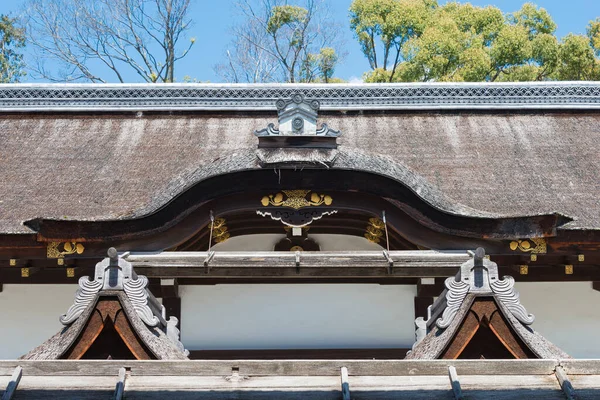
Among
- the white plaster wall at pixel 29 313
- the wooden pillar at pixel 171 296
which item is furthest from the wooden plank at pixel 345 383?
the white plaster wall at pixel 29 313

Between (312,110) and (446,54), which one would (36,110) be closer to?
(312,110)

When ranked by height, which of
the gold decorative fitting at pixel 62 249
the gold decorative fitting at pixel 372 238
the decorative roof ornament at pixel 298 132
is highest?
the decorative roof ornament at pixel 298 132

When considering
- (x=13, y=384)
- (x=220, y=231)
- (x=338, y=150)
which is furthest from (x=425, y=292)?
(x=13, y=384)

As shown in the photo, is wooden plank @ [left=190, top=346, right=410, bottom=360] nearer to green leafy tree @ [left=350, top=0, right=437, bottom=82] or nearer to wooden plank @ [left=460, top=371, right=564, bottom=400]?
wooden plank @ [left=460, top=371, right=564, bottom=400]

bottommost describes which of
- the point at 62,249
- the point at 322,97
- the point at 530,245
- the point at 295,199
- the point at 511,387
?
the point at 511,387

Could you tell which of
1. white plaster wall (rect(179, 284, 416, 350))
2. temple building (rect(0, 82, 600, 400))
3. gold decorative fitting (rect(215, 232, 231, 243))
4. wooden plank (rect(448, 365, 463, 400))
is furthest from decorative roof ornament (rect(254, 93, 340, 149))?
wooden plank (rect(448, 365, 463, 400))

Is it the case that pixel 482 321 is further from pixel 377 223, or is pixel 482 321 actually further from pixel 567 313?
pixel 567 313

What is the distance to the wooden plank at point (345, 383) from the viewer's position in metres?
2.99

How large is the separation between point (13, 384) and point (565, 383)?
246cm

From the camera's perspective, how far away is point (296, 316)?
24.0 ft

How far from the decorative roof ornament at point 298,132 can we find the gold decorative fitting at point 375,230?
935 millimetres

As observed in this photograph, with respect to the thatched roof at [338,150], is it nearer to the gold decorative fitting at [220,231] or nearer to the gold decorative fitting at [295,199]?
the gold decorative fitting at [295,199]

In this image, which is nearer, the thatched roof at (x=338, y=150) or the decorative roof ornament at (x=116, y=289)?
the decorative roof ornament at (x=116, y=289)

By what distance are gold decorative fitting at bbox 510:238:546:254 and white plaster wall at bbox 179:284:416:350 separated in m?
1.43
